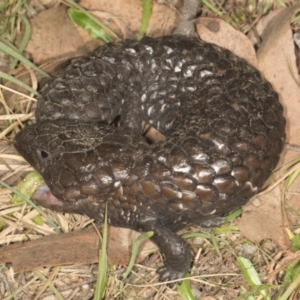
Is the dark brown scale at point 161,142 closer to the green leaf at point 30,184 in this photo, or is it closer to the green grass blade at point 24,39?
the green leaf at point 30,184

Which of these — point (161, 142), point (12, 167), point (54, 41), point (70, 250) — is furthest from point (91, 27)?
point (70, 250)

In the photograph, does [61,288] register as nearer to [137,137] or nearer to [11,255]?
[11,255]

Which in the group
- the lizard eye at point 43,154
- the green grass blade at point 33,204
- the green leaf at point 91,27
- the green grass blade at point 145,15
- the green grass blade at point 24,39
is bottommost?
the green grass blade at point 33,204

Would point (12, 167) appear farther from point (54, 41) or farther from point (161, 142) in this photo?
point (161, 142)

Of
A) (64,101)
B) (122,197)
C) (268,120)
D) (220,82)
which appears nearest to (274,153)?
(268,120)

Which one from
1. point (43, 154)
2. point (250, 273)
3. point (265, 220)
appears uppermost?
point (43, 154)

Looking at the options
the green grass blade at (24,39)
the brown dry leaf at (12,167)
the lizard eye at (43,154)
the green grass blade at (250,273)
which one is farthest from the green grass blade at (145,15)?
the green grass blade at (250,273)

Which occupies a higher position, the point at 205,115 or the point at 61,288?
the point at 205,115
